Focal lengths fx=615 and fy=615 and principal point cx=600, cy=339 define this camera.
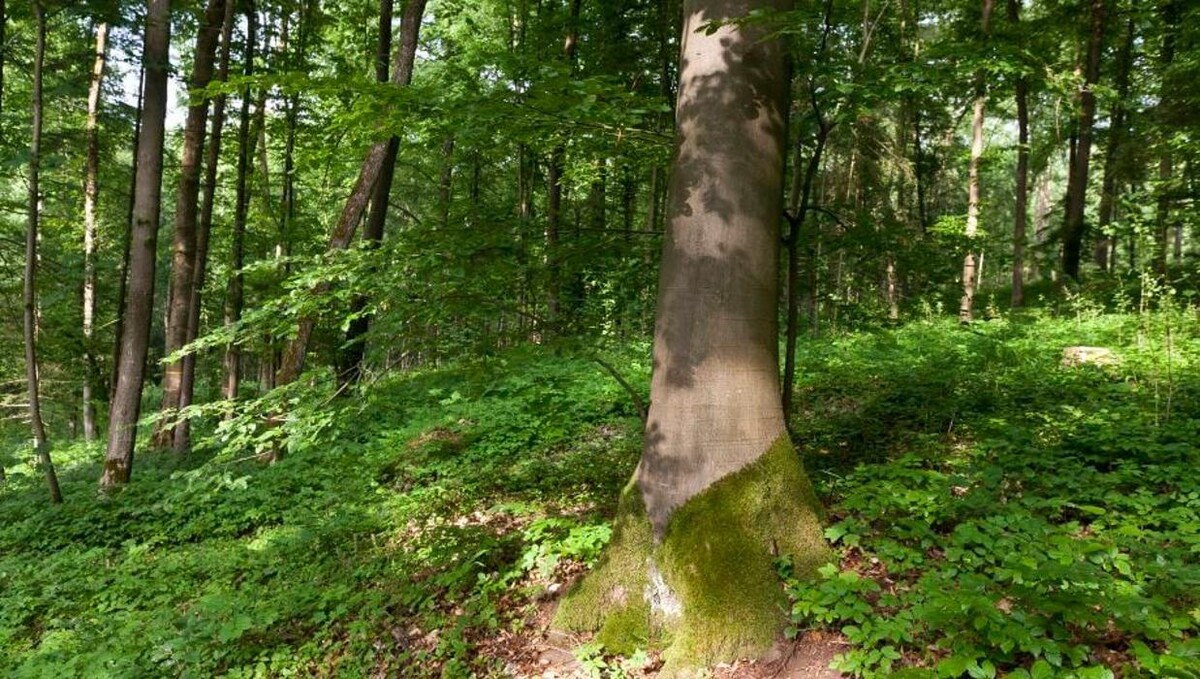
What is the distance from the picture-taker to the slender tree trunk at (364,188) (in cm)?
773

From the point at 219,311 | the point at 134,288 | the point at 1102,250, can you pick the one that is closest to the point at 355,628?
the point at 134,288

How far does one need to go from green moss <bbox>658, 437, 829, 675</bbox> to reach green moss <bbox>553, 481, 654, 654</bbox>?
0.49ft

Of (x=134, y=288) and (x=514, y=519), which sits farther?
(x=134, y=288)

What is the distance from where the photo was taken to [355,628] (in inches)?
152

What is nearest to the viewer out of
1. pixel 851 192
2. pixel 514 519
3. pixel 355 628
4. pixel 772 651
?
pixel 772 651

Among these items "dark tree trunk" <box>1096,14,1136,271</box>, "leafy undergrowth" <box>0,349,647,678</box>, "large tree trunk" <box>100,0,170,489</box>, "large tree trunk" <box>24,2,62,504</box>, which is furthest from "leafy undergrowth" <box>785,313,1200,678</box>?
"dark tree trunk" <box>1096,14,1136,271</box>

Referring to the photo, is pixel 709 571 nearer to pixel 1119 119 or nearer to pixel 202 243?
pixel 202 243

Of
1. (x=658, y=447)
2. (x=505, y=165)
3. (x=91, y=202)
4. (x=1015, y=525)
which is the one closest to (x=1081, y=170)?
(x=505, y=165)

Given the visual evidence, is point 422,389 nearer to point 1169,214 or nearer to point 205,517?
point 205,517

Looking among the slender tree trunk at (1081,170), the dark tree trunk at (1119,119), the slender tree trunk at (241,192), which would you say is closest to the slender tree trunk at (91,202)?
the slender tree trunk at (241,192)

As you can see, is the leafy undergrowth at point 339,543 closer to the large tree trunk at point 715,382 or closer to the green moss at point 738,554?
the large tree trunk at point 715,382

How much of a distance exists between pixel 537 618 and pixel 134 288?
302 inches

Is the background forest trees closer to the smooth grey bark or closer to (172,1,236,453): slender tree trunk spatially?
(172,1,236,453): slender tree trunk

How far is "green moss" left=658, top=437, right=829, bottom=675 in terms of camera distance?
2.92m
